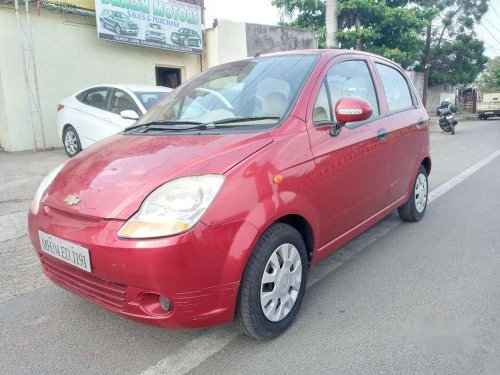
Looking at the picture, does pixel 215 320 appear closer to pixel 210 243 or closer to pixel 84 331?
pixel 210 243

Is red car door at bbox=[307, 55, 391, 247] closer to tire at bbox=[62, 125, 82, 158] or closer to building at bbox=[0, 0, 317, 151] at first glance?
tire at bbox=[62, 125, 82, 158]

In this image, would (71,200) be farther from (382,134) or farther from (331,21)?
(331,21)

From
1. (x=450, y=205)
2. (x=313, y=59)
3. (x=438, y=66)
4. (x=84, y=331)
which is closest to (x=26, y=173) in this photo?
(x=84, y=331)

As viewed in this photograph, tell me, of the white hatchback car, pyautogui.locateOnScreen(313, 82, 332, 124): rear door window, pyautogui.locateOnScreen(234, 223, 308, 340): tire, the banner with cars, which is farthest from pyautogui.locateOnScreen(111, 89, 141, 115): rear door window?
pyautogui.locateOnScreen(234, 223, 308, 340): tire

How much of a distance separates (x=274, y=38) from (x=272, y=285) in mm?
14061

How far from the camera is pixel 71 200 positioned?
90.7 inches

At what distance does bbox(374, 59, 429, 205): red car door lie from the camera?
3.74 metres

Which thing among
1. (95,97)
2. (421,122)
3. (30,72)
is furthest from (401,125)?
(30,72)

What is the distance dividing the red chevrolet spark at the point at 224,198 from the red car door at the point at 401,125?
372 mm

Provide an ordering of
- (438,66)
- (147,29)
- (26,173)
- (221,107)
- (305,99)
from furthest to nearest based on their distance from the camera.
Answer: (438,66) < (147,29) < (26,173) < (221,107) < (305,99)

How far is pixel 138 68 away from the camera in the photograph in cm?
1165

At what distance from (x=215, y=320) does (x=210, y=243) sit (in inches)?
17.3

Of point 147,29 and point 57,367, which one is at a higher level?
point 147,29

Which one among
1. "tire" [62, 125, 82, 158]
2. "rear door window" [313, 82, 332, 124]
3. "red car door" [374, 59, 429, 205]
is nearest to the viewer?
"rear door window" [313, 82, 332, 124]
